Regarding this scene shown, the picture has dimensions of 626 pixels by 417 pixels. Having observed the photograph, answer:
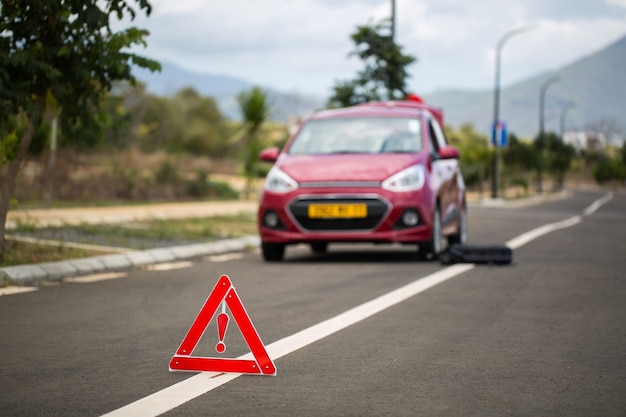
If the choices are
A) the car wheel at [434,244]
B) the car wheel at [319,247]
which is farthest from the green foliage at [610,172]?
the car wheel at [434,244]

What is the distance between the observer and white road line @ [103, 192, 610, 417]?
215 inches

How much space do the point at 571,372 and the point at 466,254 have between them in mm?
7147

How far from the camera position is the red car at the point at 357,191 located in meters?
13.5

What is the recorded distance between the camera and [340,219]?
13.6m

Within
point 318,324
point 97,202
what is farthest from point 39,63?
point 97,202

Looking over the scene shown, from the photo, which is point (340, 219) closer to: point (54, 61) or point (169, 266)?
point (169, 266)

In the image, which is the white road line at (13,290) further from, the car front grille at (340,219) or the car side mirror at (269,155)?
the car side mirror at (269,155)

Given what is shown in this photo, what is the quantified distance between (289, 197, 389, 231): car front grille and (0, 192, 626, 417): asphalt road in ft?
2.34

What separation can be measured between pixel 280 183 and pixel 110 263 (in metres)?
2.37

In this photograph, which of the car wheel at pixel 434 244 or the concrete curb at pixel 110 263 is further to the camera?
the car wheel at pixel 434 244

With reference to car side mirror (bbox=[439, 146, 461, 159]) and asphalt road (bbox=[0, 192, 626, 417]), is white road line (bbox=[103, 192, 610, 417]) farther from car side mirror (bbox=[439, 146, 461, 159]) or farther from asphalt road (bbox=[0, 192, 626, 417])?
car side mirror (bbox=[439, 146, 461, 159])

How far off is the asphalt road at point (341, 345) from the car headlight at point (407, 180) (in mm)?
1174

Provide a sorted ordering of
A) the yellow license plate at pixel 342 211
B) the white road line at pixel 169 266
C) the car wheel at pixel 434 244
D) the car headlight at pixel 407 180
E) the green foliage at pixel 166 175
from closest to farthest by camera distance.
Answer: the white road line at pixel 169 266 < the yellow license plate at pixel 342 211 < the car headlight at pixel 407 180 < the car wheel at pixel 434 244 < the green foliage at pixel 166 175

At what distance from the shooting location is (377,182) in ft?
44.6
